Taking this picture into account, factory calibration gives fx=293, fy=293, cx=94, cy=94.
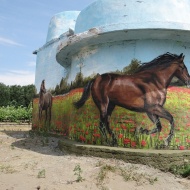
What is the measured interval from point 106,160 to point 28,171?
59.2 inches

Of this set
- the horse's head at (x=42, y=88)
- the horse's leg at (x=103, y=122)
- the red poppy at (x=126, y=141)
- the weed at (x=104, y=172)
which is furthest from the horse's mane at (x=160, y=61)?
the horse's head at (x=42, y=88)

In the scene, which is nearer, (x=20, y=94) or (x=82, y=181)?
(x=82, y=181)

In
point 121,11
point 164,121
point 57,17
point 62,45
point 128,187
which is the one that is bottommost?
point 128,187

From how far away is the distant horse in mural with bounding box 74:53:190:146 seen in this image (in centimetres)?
625

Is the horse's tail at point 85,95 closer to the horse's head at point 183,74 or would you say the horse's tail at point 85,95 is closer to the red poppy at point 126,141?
the red poppy at point 126,141

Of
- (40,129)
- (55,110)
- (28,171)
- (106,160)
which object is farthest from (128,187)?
(40,129)

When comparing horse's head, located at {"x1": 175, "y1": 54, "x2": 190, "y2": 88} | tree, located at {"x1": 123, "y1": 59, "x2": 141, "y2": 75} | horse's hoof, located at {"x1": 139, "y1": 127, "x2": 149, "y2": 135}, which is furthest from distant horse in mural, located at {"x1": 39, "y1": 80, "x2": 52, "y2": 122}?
horse's head, located at {"x1": 175, "y1": 54, "x2": 190, "y2": 88}

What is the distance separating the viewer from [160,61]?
6547 mm

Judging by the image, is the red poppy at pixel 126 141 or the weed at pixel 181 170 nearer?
the weed at pixel 181 170

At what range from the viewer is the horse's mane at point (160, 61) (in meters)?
6.45

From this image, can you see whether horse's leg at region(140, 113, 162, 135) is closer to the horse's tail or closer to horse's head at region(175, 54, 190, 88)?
horse's head at region(175, 54, 190, 88)

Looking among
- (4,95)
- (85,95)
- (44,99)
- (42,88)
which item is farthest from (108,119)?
(4,95)

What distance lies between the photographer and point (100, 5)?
7035 millimetres

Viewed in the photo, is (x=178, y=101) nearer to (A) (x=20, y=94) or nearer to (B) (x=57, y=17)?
(B) (x=57, y=17)
